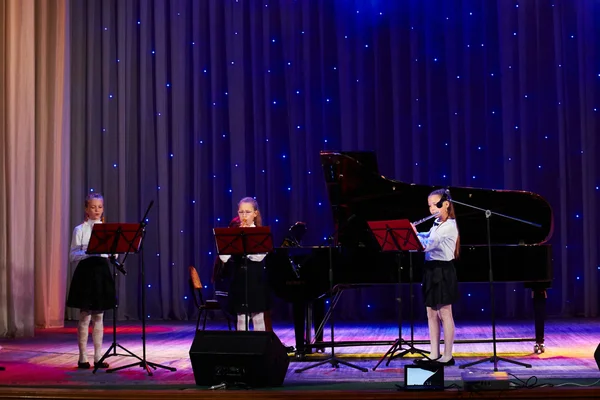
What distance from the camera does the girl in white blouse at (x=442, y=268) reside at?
618cm

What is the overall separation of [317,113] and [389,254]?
417 centimetres

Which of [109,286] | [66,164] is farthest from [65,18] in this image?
[109,286]

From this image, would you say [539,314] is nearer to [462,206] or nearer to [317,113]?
[462,206]

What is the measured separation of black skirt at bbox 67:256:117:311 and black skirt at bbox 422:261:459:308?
2.44 meters

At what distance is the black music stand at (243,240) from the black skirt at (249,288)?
43 cm

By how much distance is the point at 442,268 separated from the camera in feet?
20.5

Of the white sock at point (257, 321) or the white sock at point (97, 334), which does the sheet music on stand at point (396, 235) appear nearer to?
the white sock at point (257, 321)

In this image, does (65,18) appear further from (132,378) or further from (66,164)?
(132,378)

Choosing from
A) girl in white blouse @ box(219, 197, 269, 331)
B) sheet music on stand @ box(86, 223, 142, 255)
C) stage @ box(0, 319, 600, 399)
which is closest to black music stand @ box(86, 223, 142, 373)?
sheet music on stand @ box(86, 223, 142, 255)

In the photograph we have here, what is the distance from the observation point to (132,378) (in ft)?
19.0

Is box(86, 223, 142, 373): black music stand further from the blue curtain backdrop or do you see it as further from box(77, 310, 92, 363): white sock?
the blue curtain backdrop

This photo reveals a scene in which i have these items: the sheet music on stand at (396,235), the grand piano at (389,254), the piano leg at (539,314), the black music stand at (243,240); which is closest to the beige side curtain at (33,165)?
the grand piano at (389,254)

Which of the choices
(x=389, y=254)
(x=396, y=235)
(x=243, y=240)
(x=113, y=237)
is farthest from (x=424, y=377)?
(x=113, y=237)

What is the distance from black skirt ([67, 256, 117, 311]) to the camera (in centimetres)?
631
